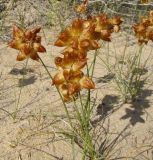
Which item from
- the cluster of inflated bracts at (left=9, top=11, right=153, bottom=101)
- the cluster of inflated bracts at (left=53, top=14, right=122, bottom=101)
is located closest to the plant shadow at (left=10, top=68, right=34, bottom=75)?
the cluster of inflated bracts at (left=9, top=11, right=153, bottom=101)

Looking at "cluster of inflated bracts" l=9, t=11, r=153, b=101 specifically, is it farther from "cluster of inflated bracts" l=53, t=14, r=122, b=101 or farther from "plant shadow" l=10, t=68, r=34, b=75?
"plant shadow" l=10, t=68, r=34, b=75

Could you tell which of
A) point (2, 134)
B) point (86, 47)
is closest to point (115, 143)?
point (2, 134)

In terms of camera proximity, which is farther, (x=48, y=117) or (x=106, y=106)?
(x=106, y=106)

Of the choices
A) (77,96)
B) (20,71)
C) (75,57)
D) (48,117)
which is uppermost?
(75,57)

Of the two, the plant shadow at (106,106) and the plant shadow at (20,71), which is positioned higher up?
the plant shadow at (20,71)

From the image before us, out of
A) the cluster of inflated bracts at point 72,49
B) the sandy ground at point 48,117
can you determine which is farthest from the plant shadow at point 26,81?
the cluster of inflated bracts at point 72,49

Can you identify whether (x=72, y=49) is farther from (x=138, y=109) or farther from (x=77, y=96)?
(x=138, y=109)

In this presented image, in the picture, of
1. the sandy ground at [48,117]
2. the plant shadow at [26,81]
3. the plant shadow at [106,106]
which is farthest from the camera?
the plant shadow at [26,81]

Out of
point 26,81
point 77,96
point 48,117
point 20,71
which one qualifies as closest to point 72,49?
point 77,96

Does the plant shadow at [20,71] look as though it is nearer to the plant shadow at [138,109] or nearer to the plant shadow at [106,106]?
the plant shadow at [106,106]
